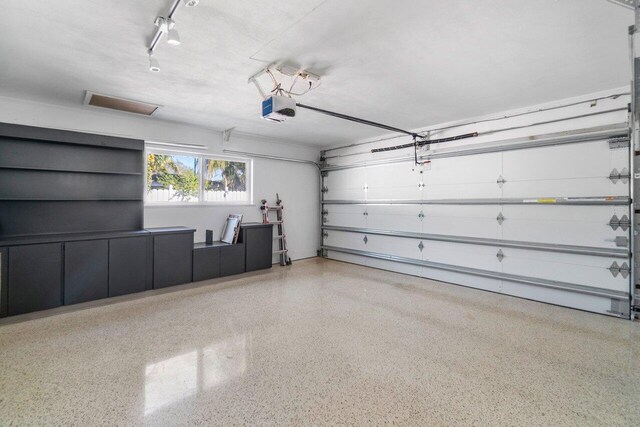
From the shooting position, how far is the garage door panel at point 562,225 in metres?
3.59

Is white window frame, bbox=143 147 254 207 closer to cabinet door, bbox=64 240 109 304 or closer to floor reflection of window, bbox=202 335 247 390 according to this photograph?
cabinet door, bbox=64 240 109 304

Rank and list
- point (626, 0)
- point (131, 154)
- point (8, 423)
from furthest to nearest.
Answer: point (131, 154) < point (626, 0) < point (8, 423)

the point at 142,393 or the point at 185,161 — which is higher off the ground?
the point at 185,161

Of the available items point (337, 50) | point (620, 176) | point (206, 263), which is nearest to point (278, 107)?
point (337, 50)

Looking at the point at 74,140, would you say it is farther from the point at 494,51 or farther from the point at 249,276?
the point at 494,51

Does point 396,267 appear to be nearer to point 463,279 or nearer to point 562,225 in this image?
point 463,279

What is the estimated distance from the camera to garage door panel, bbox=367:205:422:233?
18.0 feet

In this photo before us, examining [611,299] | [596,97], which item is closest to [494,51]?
[596,97]

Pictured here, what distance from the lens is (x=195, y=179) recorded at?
5500 millimetres

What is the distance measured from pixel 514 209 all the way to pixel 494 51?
2.49m

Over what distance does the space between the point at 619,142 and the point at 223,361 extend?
194 inches

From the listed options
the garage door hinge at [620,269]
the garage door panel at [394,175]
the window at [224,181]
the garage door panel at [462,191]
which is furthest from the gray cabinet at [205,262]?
the garage door hinge at [620,269]

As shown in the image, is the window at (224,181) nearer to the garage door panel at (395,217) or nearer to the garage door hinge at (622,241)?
the garage door panel at (395,217)

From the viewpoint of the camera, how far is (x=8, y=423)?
1.76 metres
